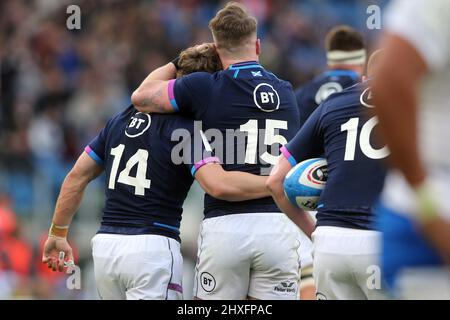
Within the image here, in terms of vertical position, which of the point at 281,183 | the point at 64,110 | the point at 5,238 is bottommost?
the point at 5,238

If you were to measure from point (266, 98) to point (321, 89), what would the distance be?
2.38 meters

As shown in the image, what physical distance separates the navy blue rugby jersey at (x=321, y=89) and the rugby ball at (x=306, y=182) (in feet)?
9.31

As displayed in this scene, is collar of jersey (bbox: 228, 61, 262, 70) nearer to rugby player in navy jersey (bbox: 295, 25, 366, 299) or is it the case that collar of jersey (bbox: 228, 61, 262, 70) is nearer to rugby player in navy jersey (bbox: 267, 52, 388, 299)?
rugby player in navy jersey (bbox: 267, 52, 388, 299)

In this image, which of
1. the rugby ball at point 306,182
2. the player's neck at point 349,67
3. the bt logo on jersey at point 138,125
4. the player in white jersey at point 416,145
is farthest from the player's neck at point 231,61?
the player in white jersey at point 416,145

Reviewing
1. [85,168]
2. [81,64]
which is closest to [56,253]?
[85,168]

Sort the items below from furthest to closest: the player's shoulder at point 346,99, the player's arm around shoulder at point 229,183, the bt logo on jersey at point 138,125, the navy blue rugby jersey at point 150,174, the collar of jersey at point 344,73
→ the collar of jersey at point 344,73
the bt logo on jersey at point 138,125
the navy blue rugby jersey at point 150,174
the player's arm around shoulder at point 229,183
the player's shoulder at point 346,99

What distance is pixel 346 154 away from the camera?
530 cm

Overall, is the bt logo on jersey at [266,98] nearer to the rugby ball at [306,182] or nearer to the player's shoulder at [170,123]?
the player's shoulder at [170,123]

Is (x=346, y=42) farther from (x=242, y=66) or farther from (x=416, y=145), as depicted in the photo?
(x=416, y=145)

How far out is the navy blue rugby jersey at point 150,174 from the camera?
588cm

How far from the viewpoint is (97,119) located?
49.0 feet

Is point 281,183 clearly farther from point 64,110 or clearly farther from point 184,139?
point 64,110
